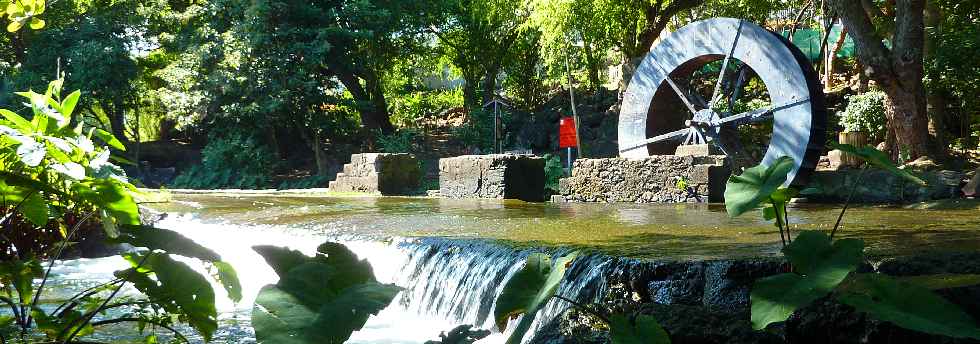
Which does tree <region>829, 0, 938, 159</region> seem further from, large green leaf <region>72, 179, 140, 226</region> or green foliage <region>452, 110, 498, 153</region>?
large green leaf <region>72, 179, 140, 226</region>

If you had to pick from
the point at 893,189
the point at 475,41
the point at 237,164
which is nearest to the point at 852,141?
the point at 893,189

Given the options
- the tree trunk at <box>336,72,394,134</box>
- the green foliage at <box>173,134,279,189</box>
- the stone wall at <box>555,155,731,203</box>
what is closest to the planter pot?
the stone wall at <box>555,155,731,203</box>

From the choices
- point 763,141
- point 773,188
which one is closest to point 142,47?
point 763,141

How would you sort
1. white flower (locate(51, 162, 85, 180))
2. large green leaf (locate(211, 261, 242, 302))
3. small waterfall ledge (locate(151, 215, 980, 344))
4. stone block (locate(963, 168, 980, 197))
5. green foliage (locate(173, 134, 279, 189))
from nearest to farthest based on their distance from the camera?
large green leaf (locate(211, 261, 242, 302))
white flower (locate(51, 162, 85, 180))
small waterfall ledge (locate(151, 215, 980, 344))
stone block (locate(963, 168, 980, 197))
green foliage (locate(173, 134, 279, 189))

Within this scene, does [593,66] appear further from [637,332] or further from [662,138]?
[637,332]

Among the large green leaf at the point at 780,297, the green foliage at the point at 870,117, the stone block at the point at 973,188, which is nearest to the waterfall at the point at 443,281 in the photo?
the large green leaf at the point at 780,297

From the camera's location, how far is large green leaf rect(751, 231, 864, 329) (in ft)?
4.15

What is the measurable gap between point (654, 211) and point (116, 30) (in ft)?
55.1

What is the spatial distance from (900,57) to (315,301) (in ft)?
39.4

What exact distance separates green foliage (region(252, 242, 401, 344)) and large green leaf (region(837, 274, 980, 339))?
2.01ft

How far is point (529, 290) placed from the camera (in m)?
1.31

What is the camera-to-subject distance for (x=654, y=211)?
8.49 metres

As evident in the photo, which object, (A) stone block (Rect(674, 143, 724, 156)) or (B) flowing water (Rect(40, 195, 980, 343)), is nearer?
(B) flowing water (Rect(40, 195, 980, 343))

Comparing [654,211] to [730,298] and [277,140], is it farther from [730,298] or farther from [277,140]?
[277,140]
